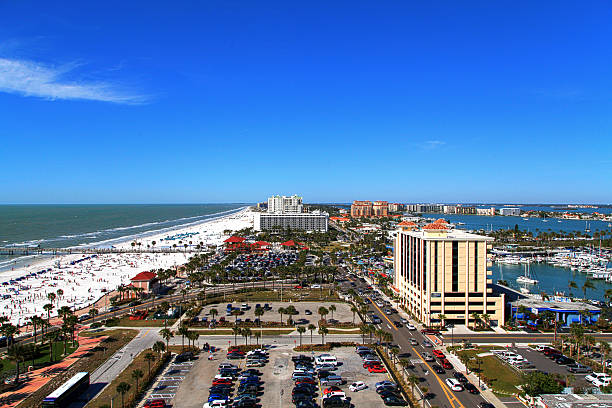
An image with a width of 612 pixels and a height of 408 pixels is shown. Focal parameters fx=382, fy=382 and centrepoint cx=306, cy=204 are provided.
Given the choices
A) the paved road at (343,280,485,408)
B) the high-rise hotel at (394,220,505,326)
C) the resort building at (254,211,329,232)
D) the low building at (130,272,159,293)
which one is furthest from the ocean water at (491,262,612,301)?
the resort building at (254,211,329,232)

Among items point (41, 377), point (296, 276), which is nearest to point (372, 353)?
point (41, 377)

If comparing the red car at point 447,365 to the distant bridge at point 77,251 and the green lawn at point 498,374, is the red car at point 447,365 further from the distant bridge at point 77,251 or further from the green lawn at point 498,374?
the distant bridge at point 77,251

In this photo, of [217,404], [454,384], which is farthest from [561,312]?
[217,404]

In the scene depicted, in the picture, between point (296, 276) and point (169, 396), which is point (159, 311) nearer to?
point (169, 396)

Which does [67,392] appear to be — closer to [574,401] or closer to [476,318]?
[574,401]

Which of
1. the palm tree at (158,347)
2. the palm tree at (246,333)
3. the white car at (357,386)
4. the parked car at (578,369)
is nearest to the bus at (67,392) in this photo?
the palm tree at (158,347)

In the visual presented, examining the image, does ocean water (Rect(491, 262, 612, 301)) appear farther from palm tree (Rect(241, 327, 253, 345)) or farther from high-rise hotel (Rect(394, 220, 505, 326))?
palm tree (Rect(241, 327, 253, 345))
